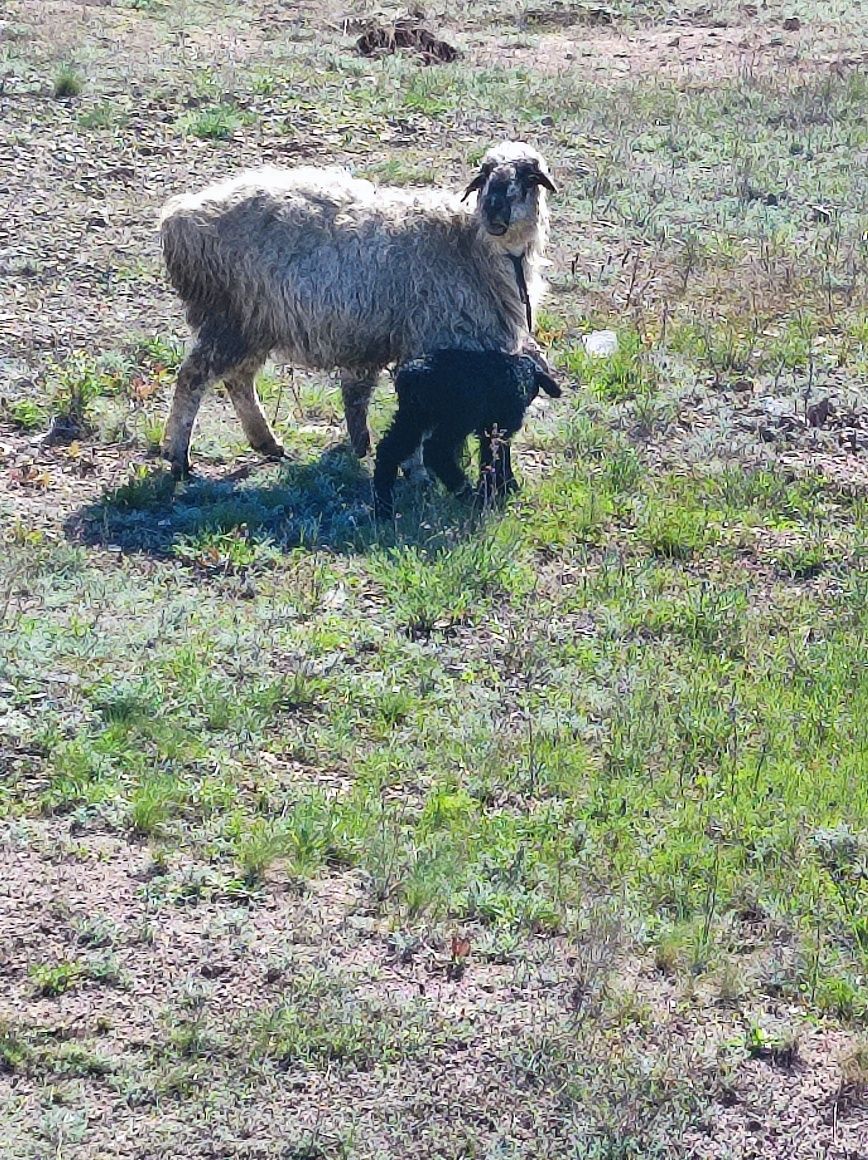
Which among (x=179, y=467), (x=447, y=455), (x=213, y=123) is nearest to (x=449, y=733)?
(x=447, y=455)

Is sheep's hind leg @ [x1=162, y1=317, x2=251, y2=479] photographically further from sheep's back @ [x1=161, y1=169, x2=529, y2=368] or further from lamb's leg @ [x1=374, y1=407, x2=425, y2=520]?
lamb's leg @ [x1=374, y1=407, x2=425, y2=520]

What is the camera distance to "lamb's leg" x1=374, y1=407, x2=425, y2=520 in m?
9.27

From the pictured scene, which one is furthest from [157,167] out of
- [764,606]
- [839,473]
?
[764,606]

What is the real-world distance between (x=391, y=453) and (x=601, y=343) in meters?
2.73

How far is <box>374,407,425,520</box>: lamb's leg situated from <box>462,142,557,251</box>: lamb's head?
1133mm

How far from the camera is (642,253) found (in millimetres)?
13312

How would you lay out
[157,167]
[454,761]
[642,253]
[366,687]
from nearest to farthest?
[454,761], [366,687], [642,253], [157,167]

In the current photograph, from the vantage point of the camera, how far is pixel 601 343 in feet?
38.0

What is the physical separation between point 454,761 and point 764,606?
2.21 m

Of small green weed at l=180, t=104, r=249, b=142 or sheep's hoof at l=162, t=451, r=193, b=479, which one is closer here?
sheep's hoof at l=162, t=451, r=193, b=479

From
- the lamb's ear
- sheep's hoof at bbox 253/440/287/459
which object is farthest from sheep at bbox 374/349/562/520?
A: sheep's hoof at bbox 253/440/287/459

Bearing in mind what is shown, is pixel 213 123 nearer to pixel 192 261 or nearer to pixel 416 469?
pixel 192 261

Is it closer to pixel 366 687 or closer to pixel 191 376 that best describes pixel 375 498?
pixel 191 376

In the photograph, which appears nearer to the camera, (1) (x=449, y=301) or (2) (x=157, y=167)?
(1) (x=449, y=301)
